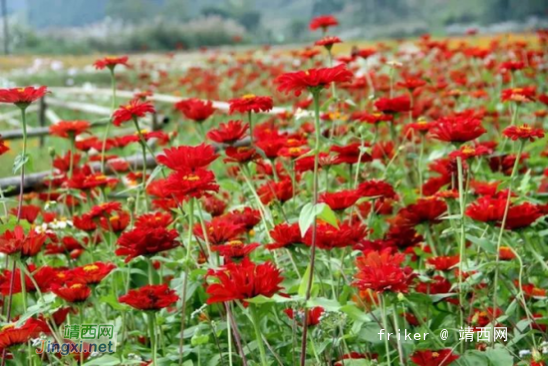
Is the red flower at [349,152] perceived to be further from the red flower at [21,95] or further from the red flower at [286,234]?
the red flower at [21,95]

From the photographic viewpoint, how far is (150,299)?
1538mm

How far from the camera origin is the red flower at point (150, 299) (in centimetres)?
152

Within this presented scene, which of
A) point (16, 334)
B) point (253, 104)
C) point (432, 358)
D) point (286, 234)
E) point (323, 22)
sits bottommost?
point (432, 358)

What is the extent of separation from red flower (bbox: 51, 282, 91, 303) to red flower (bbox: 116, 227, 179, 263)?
102 millimetres

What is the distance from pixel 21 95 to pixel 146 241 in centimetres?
38

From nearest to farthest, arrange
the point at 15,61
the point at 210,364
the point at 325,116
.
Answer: the point at 210,364
the point at 325,116
the point at 15,61

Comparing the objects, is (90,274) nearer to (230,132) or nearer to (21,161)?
(21,161)

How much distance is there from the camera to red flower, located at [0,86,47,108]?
5.50 feet

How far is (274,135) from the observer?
1940mm

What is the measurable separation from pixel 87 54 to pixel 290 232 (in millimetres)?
21581

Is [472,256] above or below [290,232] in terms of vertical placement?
below

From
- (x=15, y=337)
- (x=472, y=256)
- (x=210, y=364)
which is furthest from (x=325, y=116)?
(x=15, y=337)

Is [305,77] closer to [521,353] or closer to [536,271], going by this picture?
[521,353]

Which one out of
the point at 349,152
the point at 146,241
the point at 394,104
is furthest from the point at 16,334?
the point at 394,104
